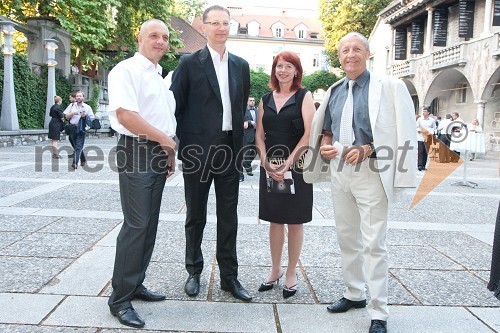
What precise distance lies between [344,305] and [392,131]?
1.27 m

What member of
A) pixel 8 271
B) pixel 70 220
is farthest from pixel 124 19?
pixel 8 271

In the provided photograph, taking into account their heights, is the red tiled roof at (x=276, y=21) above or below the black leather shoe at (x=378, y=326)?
above

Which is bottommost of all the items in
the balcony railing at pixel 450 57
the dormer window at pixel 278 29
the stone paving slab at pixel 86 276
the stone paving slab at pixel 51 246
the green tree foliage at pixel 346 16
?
the stone paving slab at pixel 86 276

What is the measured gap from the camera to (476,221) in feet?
21.4

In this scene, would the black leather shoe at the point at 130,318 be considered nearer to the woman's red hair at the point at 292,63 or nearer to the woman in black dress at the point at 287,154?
the woman in black dress at the point at 287,154

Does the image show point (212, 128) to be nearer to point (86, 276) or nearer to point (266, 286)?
point (266, 286)

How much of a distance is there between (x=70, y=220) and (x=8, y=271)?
1.95 metres

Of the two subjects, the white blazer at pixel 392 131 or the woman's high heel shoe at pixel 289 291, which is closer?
the white blazer at pixel 392 131

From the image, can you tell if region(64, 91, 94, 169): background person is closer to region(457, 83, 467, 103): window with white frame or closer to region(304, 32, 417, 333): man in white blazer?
region(304, 32, 417, 333): man in white blazer

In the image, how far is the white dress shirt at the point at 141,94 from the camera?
2893 mm

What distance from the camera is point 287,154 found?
3.54m

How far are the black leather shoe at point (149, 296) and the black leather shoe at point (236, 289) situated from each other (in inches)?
19.1

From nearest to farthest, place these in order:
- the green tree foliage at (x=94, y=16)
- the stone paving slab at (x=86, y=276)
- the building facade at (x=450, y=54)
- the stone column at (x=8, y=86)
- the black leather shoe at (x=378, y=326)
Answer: the black leather shoe at (x=378, y=326) < the stone paving slab at (x=86, y=276) < the stone column at (x=8, y=86) < the building facade at (x=450, y=54) < the green tree foliage at (x=94, y=16)

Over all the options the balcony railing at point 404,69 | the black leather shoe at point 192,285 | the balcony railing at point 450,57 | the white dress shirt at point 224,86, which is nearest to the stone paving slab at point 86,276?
the black leather shoe at point 192,285
